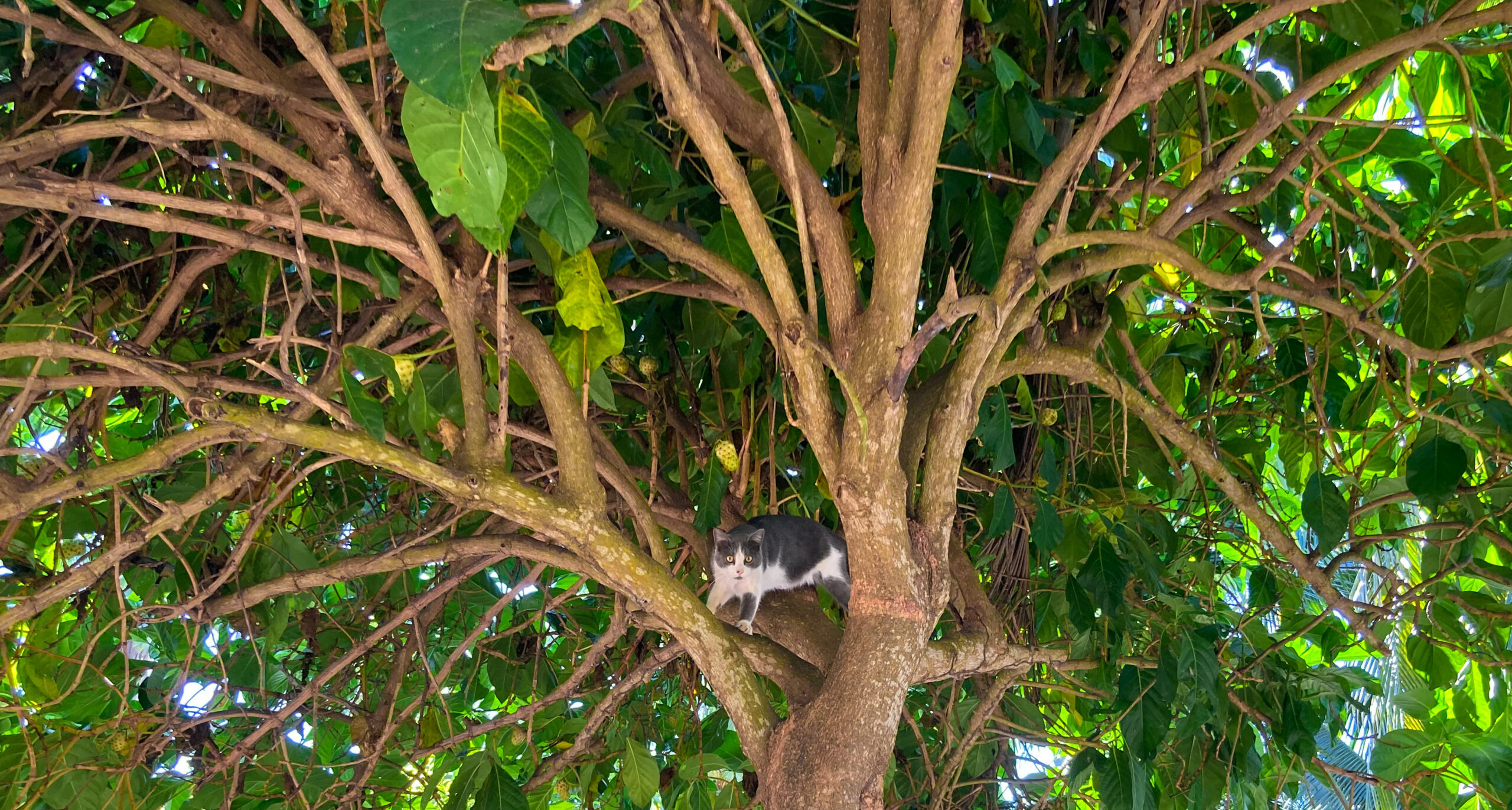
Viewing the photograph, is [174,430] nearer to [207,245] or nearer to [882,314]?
[207,245]

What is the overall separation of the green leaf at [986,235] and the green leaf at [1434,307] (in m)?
0.96

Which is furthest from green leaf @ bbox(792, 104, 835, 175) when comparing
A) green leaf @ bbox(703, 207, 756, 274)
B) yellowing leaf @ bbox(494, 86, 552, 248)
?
yellowing leaf @ bbox(494, 86, 552, 248)

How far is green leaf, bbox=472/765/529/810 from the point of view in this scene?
7.73 feet

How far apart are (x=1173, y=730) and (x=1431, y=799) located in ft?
2.74

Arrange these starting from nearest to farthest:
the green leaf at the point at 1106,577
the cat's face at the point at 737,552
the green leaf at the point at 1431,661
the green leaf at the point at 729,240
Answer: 1. the green leaf at the point at 729,240
2. the green leaf at the point at 1106,577
3. the cat's face at the point at 737,552
4. the green leaf at the point at 1431,661

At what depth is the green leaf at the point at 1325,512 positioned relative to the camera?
230 centimetres

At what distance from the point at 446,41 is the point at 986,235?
3.98ft

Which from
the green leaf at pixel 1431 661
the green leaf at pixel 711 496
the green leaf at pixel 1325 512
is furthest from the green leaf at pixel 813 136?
the green leaf at pixel 1431 661

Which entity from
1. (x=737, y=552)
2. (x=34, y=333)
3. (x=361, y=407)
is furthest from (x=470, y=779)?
(x=34, y=333)

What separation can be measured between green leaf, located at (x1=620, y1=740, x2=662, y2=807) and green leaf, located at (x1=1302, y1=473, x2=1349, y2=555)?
5.47ft

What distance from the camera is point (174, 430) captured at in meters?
3.07

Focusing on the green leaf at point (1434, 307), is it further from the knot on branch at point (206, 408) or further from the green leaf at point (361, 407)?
the knot on branch at point (206, 408)

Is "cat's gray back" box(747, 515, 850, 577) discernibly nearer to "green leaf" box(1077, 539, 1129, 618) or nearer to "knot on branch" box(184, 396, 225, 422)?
"green leaf" box(1077, 539, 1129, 618)

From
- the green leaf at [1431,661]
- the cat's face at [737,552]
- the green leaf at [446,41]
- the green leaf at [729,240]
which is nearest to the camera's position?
the green leaf at [446,41]
